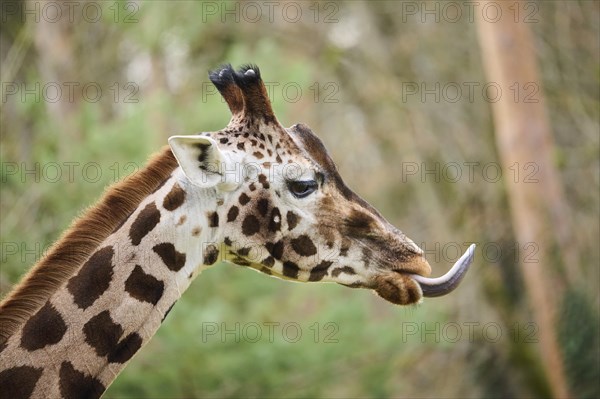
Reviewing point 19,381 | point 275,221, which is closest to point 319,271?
point 275,221

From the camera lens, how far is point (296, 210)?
200 inches

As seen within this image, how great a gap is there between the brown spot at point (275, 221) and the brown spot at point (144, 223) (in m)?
0.59

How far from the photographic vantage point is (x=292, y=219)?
507 centimetres

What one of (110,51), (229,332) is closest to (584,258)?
(229,332)

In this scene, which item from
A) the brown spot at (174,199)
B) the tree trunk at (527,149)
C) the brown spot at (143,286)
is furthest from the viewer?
the tree trunk at (527,149)

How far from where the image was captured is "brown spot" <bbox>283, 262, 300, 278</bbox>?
512cm

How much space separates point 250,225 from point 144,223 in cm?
55

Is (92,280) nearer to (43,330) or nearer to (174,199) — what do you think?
(43,330)

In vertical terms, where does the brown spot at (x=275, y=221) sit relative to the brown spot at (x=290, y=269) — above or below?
above

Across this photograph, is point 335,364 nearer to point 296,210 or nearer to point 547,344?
point 547,344

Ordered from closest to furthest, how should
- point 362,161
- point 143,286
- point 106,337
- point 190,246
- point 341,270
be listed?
1. point 106,337
2. point 143,286
3. point 190,246
4. point 341,270
5. point 362,161

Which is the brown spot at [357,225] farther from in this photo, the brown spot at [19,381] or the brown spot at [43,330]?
the brown spot at [19,381]

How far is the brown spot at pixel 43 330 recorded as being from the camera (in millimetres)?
4562

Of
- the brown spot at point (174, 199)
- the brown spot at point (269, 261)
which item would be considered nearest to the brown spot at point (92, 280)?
the brown spot at point (174, 199)
